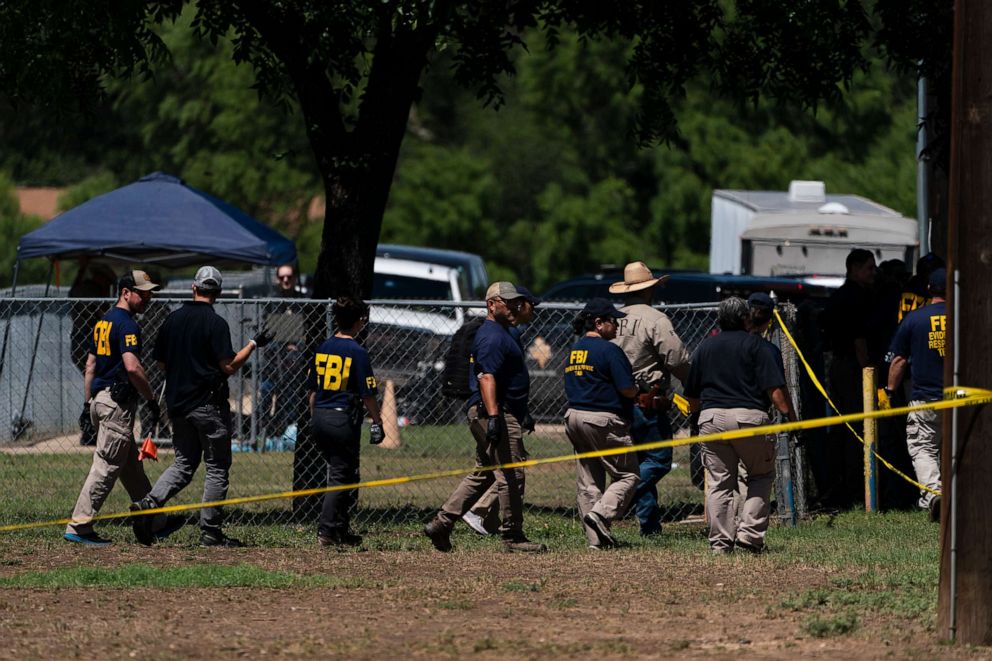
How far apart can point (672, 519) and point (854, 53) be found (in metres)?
3.92

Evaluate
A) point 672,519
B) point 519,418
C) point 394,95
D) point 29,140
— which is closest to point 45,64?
point 394,95

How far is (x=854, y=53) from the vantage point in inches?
500

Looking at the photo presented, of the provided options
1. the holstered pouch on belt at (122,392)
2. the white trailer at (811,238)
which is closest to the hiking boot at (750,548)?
the holstered pouch on belt at (122,392)

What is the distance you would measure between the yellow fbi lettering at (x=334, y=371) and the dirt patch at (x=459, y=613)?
3.44ft

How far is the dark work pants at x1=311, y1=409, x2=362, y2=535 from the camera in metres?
10.0

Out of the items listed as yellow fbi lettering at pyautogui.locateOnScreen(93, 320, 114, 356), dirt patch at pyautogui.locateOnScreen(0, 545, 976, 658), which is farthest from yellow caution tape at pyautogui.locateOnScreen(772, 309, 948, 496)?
yellow fbi lettering at pyautogui.locateOnScreen(93, 320, 114, 356)

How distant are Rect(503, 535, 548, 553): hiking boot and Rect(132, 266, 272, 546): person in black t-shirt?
1827 millimetres

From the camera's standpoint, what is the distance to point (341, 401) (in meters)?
10.1

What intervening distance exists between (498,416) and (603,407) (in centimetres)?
73

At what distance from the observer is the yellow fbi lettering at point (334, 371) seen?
32.8 ft

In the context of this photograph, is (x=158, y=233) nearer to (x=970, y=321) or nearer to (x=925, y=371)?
(x=925, y=371)

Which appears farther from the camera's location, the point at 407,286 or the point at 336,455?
the point at 407,286

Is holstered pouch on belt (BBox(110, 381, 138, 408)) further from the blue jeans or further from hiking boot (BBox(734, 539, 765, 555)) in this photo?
hiking boot (BBox(734, 539, 765, 555))

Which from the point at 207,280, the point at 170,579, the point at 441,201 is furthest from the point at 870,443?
the point at 441,201
